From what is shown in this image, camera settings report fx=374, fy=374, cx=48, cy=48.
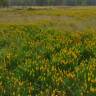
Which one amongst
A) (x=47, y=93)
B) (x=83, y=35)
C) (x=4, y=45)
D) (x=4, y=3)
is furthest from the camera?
(x=4, y=3)

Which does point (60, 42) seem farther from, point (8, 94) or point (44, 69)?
point (8, 94)

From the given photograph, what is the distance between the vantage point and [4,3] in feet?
478

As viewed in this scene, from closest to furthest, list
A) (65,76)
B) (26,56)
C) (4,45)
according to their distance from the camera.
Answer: (65,76) < (26,56) < (4,45)

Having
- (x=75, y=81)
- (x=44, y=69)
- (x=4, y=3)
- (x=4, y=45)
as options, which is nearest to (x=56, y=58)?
(x=44, y=69)

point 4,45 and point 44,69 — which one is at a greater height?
point 44,69

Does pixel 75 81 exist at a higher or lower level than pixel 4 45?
higher

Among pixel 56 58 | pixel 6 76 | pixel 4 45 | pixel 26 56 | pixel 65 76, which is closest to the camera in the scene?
pixel 65 76

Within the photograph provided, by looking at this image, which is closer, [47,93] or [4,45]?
[47,93]

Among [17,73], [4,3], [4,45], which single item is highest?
[17,73]

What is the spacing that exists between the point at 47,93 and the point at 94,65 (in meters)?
1.94

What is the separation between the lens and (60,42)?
14070mm

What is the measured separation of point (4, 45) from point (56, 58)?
19.3ft

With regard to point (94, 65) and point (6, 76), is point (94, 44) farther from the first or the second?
point (6, 76)

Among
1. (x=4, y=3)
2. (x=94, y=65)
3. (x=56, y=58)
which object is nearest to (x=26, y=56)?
(x=56, y=58)
